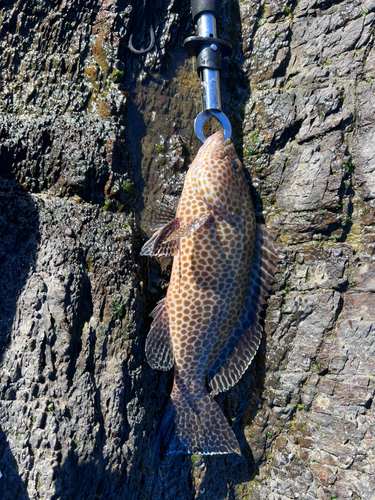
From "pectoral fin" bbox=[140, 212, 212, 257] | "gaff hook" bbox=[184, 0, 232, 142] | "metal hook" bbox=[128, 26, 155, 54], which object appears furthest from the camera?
"metal hook" bbox=[128, 26, 155, 54]

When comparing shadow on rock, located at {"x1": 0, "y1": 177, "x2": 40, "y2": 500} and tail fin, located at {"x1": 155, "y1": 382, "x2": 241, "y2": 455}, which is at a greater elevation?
shadow on rock, located at {"x1": 0, "y1": 177, "x2": 40, "y2": 500}

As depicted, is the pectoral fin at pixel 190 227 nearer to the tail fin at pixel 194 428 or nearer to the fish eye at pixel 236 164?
the fish eye at pixel 236 164

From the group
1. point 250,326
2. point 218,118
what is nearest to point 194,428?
point 250,326

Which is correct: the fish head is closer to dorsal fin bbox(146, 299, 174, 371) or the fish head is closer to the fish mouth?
the fish mouth

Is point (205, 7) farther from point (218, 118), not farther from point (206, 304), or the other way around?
point (206, 304)

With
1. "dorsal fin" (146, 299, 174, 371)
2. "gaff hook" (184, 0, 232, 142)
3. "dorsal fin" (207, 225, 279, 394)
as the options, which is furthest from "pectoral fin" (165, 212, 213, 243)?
"gaff hook" (184, 0, 232, 142)

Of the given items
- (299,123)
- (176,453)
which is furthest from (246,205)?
(176,453)

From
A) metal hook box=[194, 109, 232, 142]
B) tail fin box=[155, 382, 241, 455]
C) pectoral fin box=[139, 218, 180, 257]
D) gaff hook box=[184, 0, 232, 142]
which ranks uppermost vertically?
gaff hook box=[184, 0, 232, 142]
